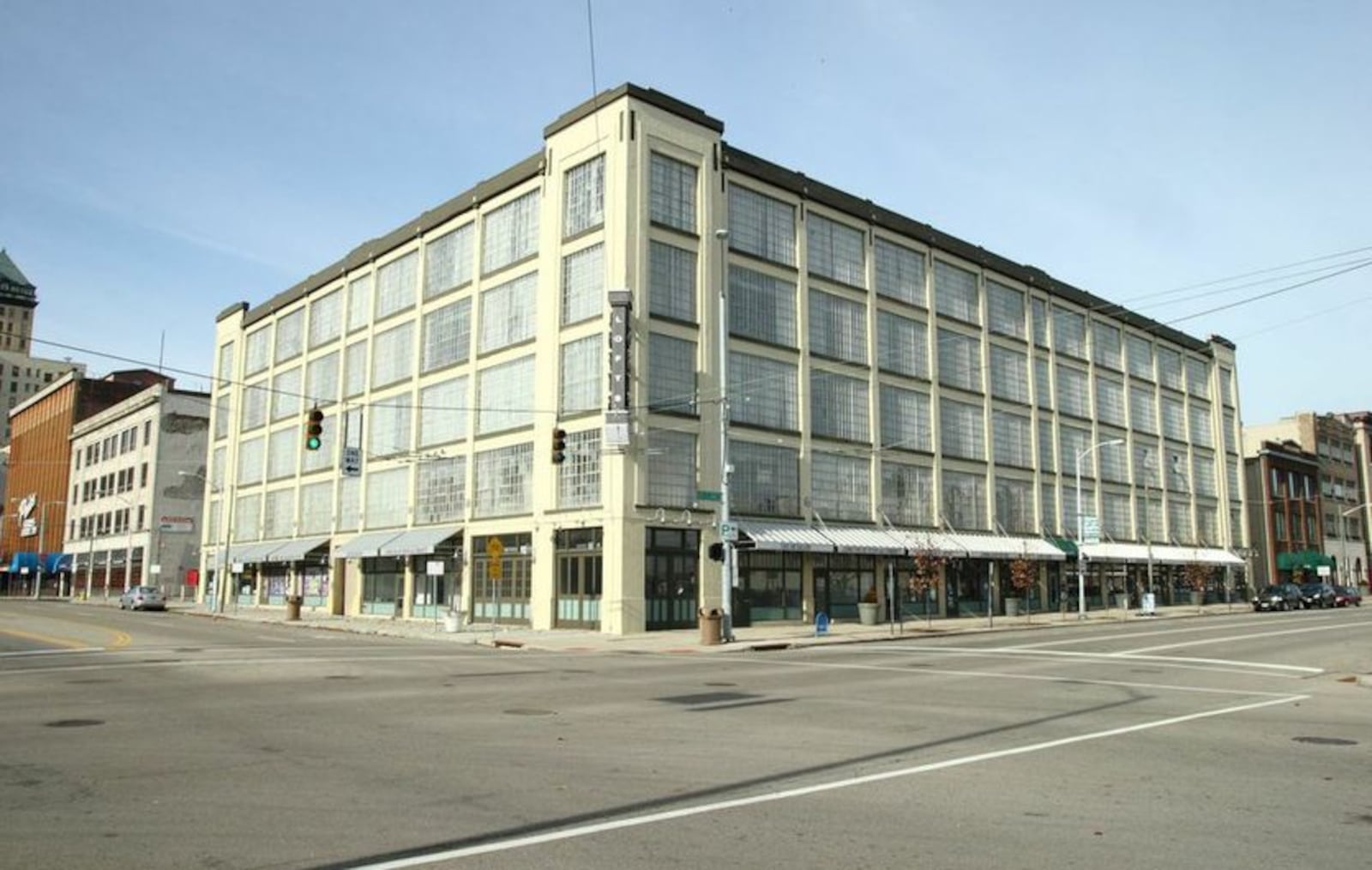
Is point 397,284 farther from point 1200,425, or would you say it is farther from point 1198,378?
point 1198,378

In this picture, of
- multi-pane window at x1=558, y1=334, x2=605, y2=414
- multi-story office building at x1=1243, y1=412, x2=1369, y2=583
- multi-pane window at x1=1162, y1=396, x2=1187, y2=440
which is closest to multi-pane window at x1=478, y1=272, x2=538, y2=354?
multi-pane window at x1=558, y1=334, x2=605, y2=414

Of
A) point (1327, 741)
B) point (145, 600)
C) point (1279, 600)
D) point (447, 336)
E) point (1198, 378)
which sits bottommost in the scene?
point (1327, 741)

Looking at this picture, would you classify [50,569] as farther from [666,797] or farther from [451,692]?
[666,797]

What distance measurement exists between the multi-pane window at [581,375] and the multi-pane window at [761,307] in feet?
19.7

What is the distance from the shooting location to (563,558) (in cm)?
4056

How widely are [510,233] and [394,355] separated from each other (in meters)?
11.5

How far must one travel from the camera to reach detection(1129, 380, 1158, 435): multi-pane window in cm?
6962

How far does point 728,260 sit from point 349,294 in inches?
1026

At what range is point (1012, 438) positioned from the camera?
58469mm

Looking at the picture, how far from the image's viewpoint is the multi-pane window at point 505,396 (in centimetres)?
4416

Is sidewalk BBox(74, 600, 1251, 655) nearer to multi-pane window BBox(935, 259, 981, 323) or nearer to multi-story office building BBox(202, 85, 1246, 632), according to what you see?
multi-story office building BBox(202, 85, 1246, 632)

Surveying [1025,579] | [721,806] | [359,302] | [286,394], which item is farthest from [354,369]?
[721,806]

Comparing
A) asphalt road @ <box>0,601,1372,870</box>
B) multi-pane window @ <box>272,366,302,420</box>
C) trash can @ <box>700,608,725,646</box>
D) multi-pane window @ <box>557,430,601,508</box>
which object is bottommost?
asphalt road @ <box>0,601,1372,870</box>

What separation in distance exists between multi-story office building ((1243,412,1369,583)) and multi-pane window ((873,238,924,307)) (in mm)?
58773
